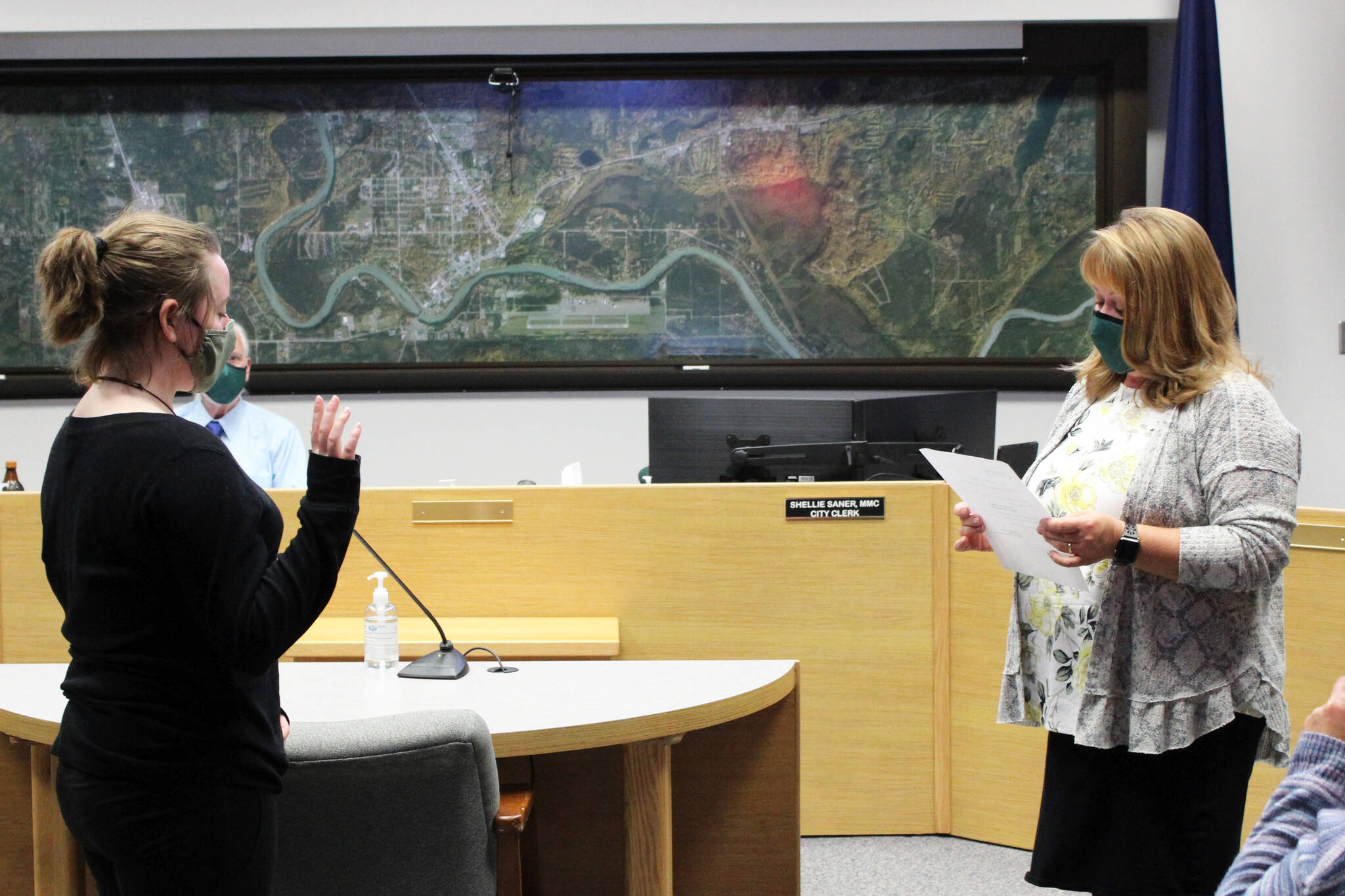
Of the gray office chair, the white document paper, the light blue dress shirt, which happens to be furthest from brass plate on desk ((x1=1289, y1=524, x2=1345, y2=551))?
the light blue dress shirt

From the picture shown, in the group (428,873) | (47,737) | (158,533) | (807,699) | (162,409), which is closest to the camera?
(158,533)

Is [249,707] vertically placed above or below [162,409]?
below

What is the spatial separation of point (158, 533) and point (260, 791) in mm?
293

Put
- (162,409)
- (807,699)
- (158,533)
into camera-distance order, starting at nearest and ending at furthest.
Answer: (158,533) → (162,409) → (807,699)

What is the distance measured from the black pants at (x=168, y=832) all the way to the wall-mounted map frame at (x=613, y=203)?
10.6ft

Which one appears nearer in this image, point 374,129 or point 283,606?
point 283,606

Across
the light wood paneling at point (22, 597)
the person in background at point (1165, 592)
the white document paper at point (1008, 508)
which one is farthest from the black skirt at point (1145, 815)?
the light wood paneling at point (22, 597)

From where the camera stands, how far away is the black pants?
1.07m

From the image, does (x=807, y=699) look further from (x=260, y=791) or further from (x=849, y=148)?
(x=849, y=148)

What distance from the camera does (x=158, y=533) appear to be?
3.46 ft

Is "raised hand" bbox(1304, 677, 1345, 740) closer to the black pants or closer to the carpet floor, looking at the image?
the black pants

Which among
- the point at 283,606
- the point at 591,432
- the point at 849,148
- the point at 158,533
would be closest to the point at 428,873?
the point at 283,606

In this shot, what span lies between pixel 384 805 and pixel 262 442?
92.8 inches

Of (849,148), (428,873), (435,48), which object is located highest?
(435,48)
